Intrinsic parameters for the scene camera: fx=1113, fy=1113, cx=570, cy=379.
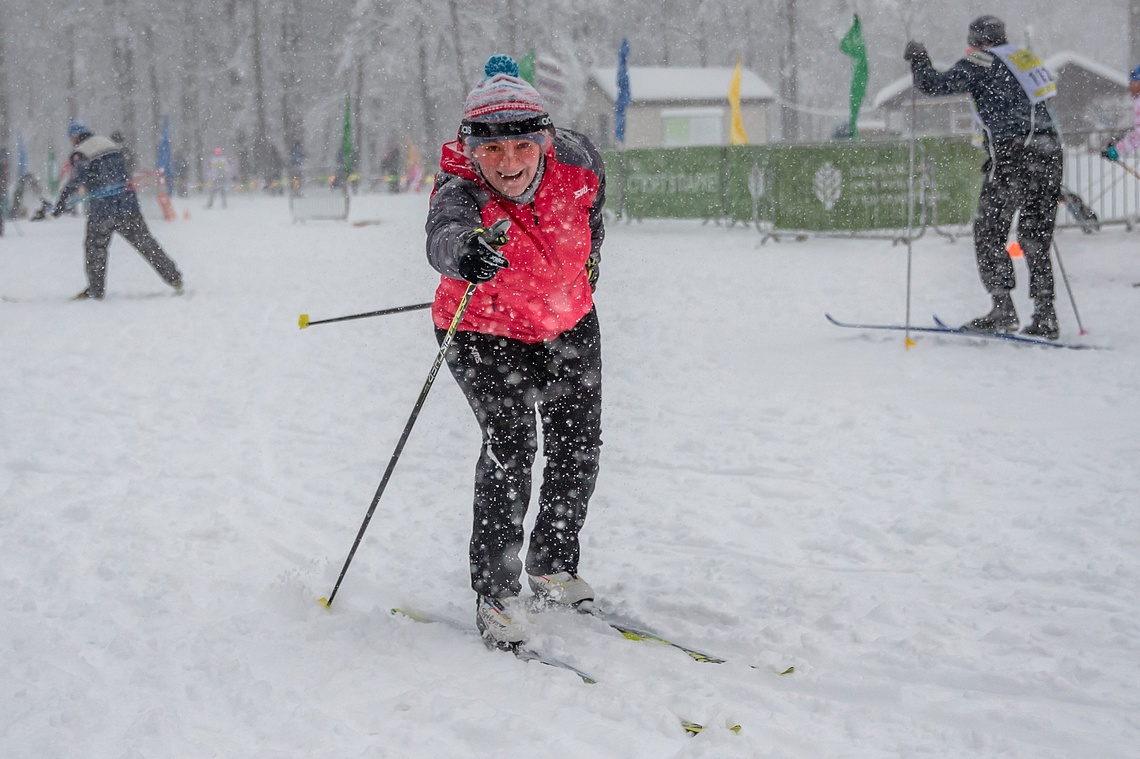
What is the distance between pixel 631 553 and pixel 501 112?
1.84 meters

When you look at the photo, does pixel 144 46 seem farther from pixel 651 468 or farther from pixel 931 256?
pixel 651 468

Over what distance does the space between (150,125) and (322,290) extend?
55348mm

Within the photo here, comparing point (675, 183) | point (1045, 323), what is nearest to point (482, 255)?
point (1045, 323)

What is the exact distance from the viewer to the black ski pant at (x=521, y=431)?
3.29 meters

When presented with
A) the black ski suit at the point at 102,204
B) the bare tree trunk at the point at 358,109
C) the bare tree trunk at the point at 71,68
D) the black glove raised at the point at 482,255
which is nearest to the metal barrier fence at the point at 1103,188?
the black ski suit at the point at 102,204

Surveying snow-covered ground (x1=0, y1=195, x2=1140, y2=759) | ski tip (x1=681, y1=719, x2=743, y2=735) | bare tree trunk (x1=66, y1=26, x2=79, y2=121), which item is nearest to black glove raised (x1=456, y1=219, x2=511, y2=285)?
snow-covered ground (x1=0, y1=195, x2=1140, y2=759)

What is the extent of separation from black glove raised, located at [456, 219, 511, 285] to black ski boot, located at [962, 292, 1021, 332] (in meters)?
5.50

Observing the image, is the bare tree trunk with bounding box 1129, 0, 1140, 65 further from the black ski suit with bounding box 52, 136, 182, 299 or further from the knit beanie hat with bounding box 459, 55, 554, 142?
the knit beanie hat with bounding box 459, 55, 554, 142

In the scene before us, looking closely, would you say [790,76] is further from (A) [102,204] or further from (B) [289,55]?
(A) [102,204]

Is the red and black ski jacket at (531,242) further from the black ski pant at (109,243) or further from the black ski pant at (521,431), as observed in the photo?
the black ski pant at (109,243)

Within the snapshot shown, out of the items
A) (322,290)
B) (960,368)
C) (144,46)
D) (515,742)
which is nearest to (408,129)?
(144,46)

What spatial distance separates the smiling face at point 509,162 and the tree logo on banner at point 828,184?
12.8m

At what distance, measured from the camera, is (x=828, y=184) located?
1542 cm

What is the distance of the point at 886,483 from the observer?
479 cm
